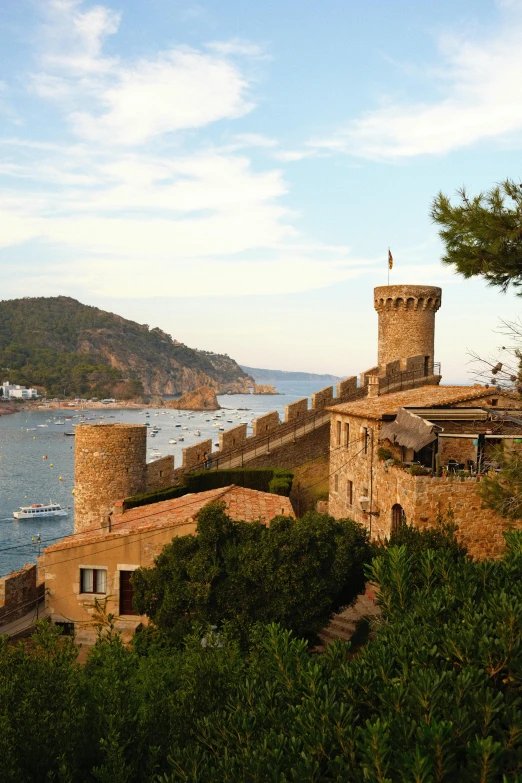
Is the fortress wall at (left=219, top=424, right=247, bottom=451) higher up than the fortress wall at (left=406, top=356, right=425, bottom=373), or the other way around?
the fortress wall at (left=406, top=356, right=425, bottom=373)

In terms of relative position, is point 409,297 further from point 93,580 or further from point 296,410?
point 93,580

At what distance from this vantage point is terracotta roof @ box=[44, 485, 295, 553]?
17266 mm

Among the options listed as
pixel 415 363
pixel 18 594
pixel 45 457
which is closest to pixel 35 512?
pixel 415 363

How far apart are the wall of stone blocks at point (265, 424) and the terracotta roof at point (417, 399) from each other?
6655mm

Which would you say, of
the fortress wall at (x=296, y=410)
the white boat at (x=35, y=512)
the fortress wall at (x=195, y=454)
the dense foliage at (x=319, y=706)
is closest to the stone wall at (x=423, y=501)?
the dense foliage at (x=319, y=706)

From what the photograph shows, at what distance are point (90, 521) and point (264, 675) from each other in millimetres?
17044

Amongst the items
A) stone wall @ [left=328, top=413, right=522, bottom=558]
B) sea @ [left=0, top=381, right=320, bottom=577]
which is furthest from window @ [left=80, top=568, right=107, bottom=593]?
sea @ [left=0, top=381, right=320, bottom=577]

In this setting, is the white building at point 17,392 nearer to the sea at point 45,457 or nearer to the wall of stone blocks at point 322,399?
the sea at point 45,457

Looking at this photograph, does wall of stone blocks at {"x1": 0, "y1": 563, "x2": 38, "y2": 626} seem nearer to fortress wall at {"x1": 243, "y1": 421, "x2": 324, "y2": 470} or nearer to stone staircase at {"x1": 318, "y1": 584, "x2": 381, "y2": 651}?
stone staircase at {"x1": 318, "y1": 584, "x2": 381, "y2": 651}

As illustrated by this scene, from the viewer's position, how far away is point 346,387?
113ft

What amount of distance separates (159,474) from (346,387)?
13207 mm

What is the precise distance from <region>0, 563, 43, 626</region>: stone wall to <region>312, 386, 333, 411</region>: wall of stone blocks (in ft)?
57.9

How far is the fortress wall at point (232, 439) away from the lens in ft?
94.0

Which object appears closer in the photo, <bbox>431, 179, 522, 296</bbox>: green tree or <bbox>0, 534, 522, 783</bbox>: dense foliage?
<bbox>0, 534, 522, 783</bbox>: dense foliage
